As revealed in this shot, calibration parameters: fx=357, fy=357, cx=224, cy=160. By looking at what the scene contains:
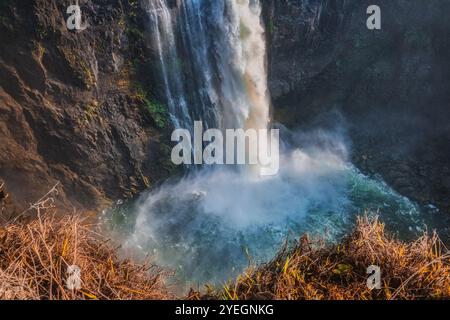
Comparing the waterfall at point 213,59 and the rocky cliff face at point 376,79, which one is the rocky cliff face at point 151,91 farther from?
the waterfall at point 213,59

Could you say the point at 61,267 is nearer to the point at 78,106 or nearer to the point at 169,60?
the point at 78,106

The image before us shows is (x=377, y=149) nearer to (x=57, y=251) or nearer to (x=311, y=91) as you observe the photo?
(x=311, y=91)

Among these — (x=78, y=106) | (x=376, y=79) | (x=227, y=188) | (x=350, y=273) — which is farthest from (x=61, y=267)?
(x=376, y=79)

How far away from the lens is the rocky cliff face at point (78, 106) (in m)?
6.96

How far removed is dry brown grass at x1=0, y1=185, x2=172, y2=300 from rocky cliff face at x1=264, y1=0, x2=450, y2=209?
8.97 metres

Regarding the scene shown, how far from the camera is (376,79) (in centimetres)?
1159

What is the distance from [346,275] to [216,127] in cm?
743

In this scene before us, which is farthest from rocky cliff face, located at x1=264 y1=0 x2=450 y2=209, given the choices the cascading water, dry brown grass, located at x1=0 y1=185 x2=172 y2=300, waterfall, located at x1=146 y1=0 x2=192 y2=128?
Answer: dry brown grass, located at x1=0 y1=185 x2=172 y2=300

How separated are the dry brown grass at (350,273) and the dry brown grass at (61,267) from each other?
547mm

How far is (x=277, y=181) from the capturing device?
9.93m

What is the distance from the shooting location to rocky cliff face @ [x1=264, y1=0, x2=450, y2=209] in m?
10.4

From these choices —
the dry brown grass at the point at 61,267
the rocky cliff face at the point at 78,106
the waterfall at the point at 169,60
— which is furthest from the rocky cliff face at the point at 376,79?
the dry brown grass at the point at 61,267
